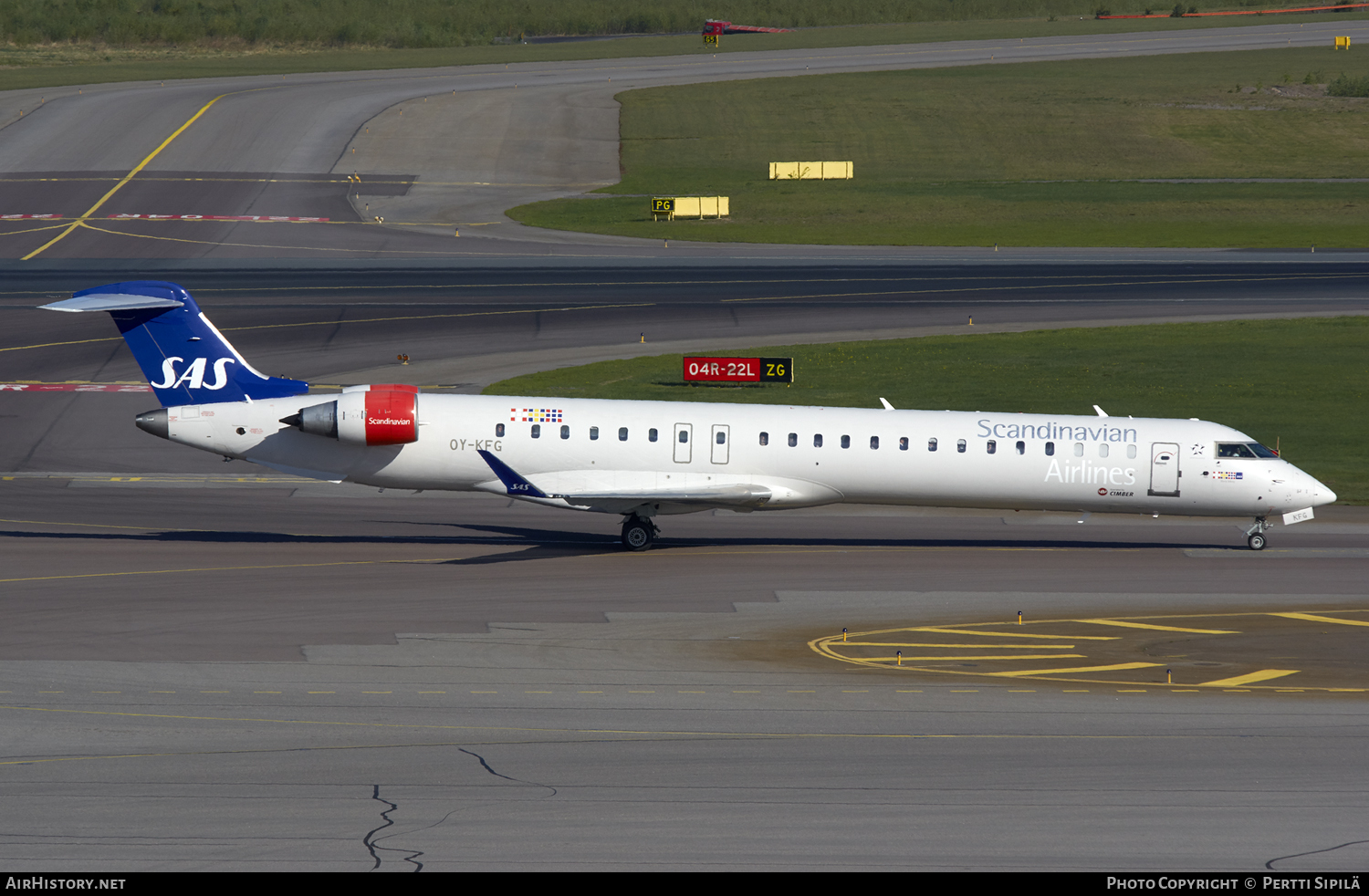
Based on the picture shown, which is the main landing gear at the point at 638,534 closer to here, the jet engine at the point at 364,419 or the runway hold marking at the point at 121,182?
the jet engine at the point at 364,419

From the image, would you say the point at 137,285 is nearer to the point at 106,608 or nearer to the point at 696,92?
the point at 106,608

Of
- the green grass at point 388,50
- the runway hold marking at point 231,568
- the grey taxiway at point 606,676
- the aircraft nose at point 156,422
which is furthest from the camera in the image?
the green grass at point 388,50

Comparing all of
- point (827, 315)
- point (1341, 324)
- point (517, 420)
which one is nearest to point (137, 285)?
point (517, 420)

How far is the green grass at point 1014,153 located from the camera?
82.1 m

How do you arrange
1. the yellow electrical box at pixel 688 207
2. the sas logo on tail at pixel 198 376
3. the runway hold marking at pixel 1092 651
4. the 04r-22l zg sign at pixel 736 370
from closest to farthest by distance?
the runway hold marking at pixel 1092 651 → the sas logo on tail at pixel 198 376 → the 04r-22l zg sign at pixel 736 370 → the yellow electrical box at pixel 688 207

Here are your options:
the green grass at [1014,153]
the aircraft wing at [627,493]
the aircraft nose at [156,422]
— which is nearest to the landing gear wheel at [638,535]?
the aircraft wing at [627,493]

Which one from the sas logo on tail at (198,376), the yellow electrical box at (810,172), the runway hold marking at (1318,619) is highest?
the yellow electrical box at (810,172)

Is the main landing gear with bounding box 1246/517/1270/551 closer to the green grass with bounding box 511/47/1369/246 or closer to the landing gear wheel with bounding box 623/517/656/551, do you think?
the landing gear wheel with bounding box 623/517/656/551

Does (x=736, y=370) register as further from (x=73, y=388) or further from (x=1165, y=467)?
(x=73, y=388)

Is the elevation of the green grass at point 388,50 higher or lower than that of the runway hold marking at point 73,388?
higher

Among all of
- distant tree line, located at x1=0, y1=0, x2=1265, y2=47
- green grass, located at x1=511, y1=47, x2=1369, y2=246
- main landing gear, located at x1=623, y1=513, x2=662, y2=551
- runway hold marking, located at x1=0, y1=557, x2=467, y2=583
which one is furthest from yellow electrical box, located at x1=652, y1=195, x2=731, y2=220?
distant tree line, located at x1=0, y1=0, x2=1265, y2=47

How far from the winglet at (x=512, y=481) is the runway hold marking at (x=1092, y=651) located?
8338mm

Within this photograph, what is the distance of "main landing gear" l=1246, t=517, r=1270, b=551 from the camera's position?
33500mm

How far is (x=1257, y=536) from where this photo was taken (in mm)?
33625
